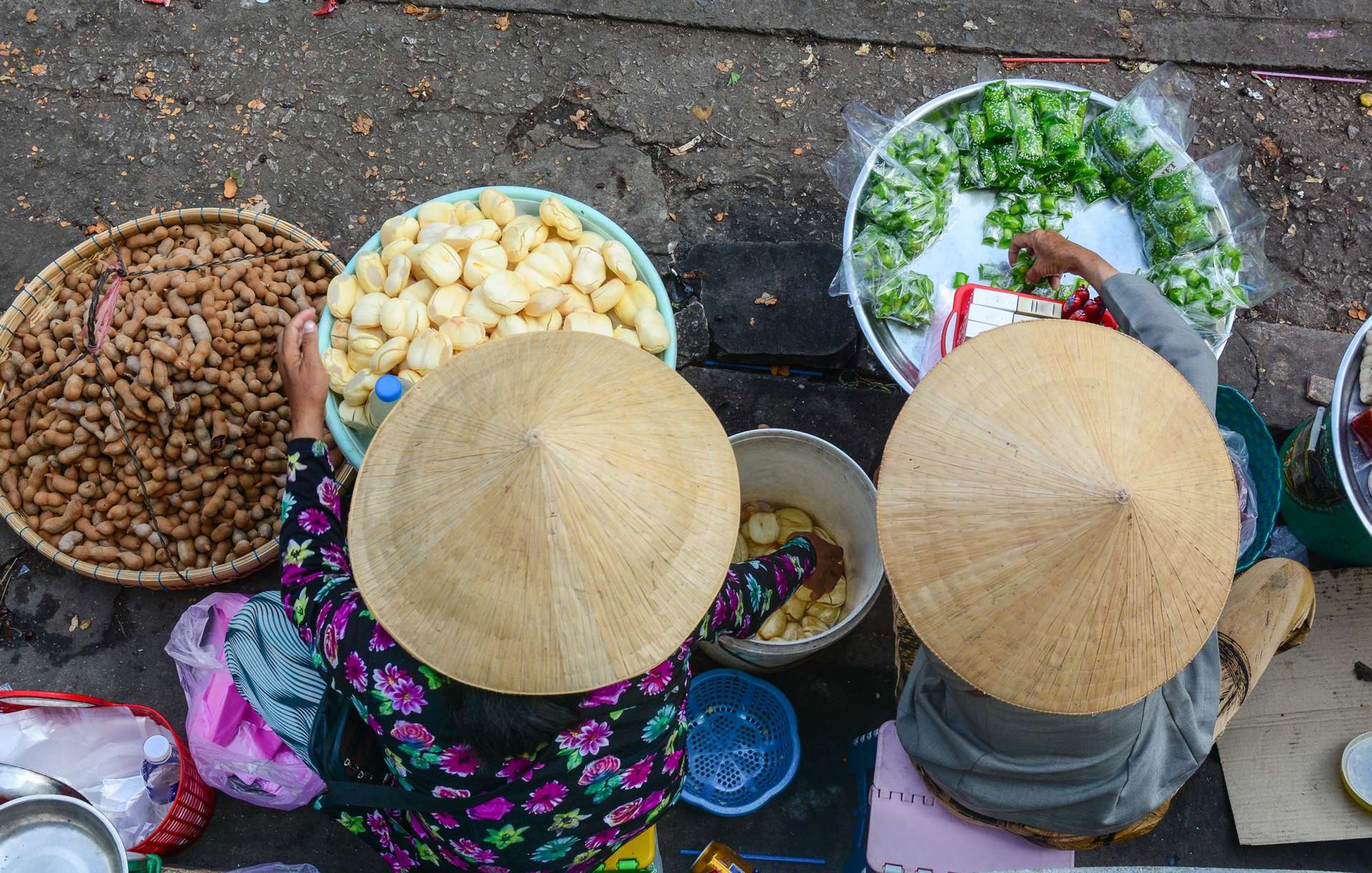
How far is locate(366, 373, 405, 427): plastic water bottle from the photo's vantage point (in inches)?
→ 72.0

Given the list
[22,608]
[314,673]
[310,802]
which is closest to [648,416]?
[314,673]

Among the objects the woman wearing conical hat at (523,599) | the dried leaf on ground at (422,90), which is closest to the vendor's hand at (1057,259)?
the woman wearing conical hat at (523,599)

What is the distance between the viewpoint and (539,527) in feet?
4.21

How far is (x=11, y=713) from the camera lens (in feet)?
7.51

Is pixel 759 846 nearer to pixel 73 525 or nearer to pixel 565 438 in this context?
pixel 565 438

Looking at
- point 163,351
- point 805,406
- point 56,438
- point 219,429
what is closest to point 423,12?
point 163,351

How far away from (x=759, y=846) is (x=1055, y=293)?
1.81 metres

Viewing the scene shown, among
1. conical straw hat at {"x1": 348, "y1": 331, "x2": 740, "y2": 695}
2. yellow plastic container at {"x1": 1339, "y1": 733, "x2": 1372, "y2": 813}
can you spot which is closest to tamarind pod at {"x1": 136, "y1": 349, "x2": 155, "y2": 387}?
conical straw hat at {"x1": 348, "y1": 331, "x2": 740, "y2": 695}

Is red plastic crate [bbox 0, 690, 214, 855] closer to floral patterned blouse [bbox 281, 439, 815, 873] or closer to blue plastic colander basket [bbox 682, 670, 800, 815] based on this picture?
floral patterned blouse [bbox 281, 439, 815, 873]

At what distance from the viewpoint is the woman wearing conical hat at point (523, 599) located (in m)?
1.31

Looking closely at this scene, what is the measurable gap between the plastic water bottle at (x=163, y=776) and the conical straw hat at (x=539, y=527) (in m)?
1.39

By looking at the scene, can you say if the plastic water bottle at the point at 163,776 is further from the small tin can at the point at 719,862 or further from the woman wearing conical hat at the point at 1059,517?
the woman wearing conical hat at the point at 1059,517

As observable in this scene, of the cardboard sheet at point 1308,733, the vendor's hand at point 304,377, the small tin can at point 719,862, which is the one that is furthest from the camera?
the cardboard sheet at point 1308,733

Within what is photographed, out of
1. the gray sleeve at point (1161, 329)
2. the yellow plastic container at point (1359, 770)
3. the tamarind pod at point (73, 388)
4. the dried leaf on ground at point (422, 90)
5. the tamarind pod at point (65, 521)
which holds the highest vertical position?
the dried leaf on ground at point (422, 90)
